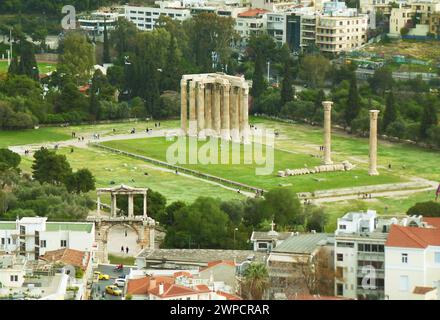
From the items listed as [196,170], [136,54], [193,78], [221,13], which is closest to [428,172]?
[196,170]

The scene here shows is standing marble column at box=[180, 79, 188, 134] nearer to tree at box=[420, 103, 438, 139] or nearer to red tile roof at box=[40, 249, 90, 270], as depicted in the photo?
tree at box=[420, 103, 438, 139]

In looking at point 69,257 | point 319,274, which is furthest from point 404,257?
point 69,257

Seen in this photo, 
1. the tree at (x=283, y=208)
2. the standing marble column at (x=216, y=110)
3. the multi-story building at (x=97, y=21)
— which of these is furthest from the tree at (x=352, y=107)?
the multi-story building at (x=97, y=21)

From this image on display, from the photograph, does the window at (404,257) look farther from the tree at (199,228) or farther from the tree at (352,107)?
the tree at (352,107)

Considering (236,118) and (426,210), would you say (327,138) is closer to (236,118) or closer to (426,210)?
(236,118)
